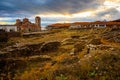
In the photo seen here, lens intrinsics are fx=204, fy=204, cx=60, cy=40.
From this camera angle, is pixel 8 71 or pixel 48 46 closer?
pixel 8 71

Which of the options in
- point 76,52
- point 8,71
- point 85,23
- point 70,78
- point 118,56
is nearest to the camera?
point 70,78

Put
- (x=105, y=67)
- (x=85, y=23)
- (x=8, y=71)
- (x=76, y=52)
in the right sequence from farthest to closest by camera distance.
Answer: (x=85, y=23) < (x=76, y=52) < (x=8, y=71) < (x=105, y=67)

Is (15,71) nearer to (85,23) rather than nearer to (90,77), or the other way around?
(90,77)

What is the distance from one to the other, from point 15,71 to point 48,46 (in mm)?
11834

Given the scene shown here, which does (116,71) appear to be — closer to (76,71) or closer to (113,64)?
(113,64)

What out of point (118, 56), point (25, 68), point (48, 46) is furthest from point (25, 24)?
point (118, 56)

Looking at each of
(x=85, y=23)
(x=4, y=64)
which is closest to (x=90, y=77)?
(x=4, y=64)

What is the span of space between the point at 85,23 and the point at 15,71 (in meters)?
61.3

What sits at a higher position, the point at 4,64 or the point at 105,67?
the point at 105,67

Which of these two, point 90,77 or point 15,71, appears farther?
point 15,71

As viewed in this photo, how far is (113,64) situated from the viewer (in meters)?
10.1

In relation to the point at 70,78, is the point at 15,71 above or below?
below

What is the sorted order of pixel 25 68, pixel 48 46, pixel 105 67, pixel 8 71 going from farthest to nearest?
pixel 48 46, pixel 25 68, pixel 8 71, pixel 105 67

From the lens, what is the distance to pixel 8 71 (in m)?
14.1
